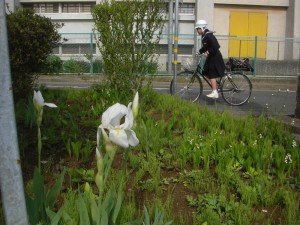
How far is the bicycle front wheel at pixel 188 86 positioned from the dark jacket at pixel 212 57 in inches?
13.4

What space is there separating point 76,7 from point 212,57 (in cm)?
1614

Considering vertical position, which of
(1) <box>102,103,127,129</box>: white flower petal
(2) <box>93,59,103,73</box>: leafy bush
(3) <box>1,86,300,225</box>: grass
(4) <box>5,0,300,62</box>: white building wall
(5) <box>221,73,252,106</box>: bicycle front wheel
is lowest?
(3) <box>1,86,300,225</box>: grass

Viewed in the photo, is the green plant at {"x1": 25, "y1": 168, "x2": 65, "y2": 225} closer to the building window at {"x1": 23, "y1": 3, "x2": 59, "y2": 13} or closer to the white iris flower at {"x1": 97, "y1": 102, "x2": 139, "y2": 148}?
the white iris flower at {"x1": 97, "y1": 102, "x2": 139, "y2": 148}

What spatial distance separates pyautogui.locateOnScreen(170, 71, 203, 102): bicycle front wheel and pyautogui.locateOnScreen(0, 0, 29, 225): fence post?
7.96 meters

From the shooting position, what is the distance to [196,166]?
3.59m

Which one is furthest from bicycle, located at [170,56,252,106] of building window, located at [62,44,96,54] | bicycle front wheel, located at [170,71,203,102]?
building window, located at [62,44,96,54]

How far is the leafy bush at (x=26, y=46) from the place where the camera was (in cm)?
605

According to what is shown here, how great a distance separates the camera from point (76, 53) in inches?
784

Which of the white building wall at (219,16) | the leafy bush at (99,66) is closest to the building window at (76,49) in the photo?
the leafy bush at (99,66)

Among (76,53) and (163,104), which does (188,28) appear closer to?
(76,53)

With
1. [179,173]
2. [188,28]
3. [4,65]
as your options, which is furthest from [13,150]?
[188,28]

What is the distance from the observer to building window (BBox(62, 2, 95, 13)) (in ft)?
78.3

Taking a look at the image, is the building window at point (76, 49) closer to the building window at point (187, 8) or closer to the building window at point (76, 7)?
the building window at point (76, 7)

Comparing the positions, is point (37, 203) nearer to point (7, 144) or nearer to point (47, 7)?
point (7, 144)
